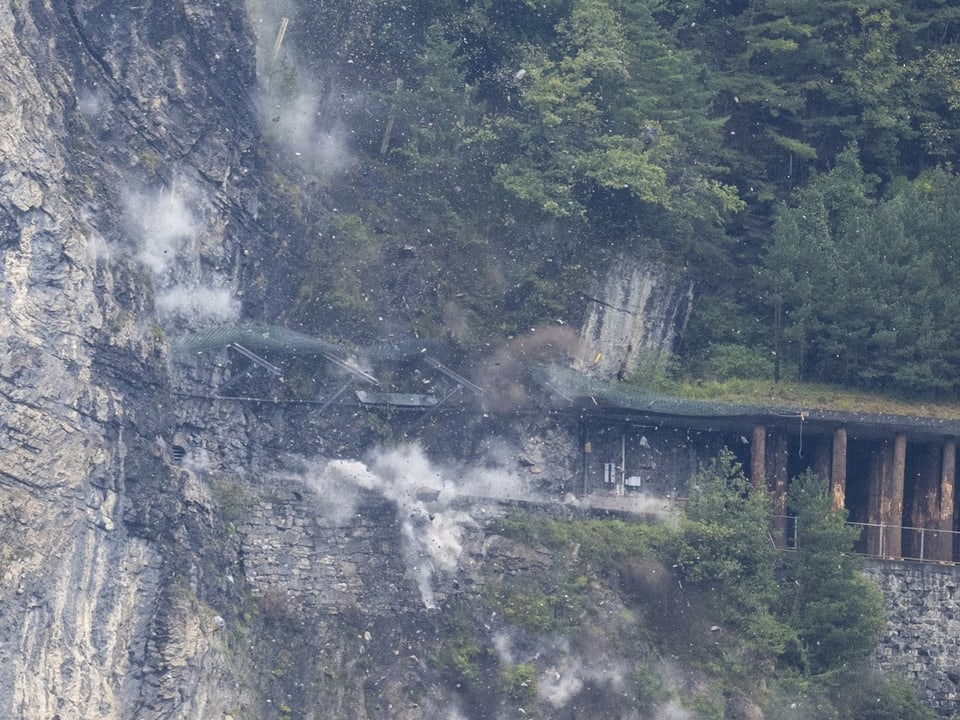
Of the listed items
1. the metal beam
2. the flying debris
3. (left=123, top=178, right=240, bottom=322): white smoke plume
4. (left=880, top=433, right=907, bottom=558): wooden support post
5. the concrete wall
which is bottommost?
the concrete wall

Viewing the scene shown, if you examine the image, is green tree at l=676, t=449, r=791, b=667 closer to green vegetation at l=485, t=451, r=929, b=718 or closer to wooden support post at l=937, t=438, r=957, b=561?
green vegetation at l=485, t=451, r=929, b=718

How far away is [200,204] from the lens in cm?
3162

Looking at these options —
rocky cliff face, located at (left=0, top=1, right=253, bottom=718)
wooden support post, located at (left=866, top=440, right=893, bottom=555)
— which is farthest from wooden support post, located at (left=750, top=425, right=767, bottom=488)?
rocky cliff face, located at (left=0, top=1, right=253, bottom=718)

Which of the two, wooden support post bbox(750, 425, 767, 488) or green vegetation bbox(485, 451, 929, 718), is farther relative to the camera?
wooden support post bbox(750, 425, 767, 488)

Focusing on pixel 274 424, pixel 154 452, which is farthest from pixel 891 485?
pixel 154 452

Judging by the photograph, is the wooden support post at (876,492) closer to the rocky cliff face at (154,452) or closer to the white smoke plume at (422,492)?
the white smoke plume at (422,492)

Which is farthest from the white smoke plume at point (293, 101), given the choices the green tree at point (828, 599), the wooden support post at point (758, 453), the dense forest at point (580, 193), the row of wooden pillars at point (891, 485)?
the green tree at point (828, 599)

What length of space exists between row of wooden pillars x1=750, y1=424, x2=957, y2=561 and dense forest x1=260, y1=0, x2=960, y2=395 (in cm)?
137

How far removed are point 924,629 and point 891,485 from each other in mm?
3010

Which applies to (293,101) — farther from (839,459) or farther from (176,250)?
(839,459)

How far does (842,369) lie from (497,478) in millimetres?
7257

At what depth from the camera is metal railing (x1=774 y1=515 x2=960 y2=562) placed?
109ft

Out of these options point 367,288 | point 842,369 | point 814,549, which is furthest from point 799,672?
point 367,288

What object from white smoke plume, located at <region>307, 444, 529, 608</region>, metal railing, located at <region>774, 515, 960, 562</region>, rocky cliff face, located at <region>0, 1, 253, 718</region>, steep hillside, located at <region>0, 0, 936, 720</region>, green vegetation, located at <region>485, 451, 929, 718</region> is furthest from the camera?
metal railing, located at <region>774, 515, 960, 562</region>
